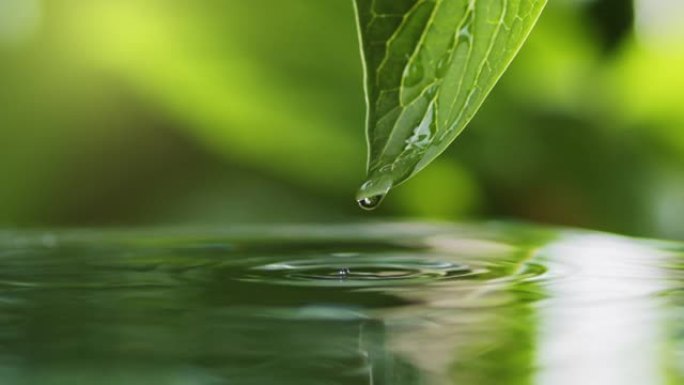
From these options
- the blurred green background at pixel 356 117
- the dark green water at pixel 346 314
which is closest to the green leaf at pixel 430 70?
the dark green water at pixel 346 314

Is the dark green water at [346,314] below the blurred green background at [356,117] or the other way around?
below

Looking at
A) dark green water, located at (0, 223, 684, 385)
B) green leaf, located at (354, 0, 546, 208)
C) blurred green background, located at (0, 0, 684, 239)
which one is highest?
blurred green background, located at (0, 0, 684, 239)

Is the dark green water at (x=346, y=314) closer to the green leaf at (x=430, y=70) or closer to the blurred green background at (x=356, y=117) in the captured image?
the green leaf at (x=430, y=70)

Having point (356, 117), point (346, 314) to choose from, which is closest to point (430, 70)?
point (346, 314)

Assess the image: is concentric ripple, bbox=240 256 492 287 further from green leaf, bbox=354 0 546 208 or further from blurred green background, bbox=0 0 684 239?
blurred green background, bbox=0 0 684 239

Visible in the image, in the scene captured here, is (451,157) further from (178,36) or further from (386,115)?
(386,115)

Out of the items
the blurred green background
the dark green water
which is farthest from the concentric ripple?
the blurred green background
